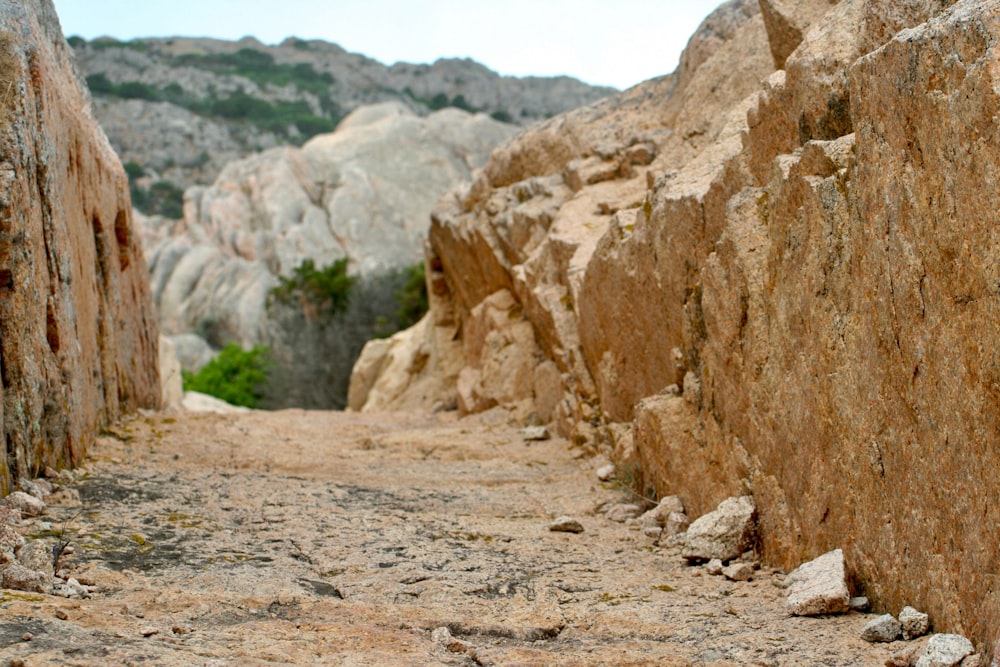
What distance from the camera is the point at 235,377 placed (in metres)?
31.2

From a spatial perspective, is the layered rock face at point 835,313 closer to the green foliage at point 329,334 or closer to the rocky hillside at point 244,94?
the green foliage at point 329,334

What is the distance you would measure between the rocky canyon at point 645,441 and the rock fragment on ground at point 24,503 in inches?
0.5

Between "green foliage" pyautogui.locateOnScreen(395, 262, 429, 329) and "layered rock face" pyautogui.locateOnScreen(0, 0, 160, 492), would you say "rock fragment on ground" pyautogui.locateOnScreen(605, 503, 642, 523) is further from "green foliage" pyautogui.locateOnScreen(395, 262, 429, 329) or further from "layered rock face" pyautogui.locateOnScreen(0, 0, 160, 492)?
"green foliage" pyautogui.locateOnScreen(395, 262, 429, 329)

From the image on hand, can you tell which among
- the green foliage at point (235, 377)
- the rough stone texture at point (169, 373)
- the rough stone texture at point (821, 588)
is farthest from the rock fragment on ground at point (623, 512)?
the green foliage at point (235, 377)

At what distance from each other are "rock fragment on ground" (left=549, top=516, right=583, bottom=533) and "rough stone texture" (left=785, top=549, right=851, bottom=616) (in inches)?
70.6

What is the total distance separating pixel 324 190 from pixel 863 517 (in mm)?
37864

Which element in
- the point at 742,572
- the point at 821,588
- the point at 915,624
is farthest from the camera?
the point at 742,572

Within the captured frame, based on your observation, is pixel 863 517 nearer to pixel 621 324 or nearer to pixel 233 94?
pixel 621 324

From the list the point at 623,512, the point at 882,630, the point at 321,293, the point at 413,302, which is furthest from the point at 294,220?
the point at 882,630

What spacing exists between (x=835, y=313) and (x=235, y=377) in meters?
28.3

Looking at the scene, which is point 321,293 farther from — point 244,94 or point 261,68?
point 261,68

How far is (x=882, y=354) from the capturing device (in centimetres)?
392

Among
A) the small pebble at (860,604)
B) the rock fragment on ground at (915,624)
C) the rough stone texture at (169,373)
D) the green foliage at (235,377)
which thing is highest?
the rough stone texture at (169,373)

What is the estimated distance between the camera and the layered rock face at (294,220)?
37.3m
